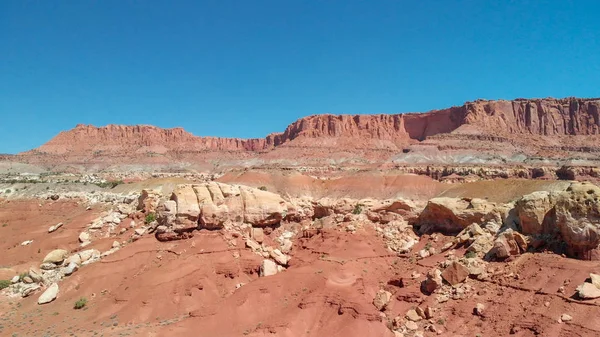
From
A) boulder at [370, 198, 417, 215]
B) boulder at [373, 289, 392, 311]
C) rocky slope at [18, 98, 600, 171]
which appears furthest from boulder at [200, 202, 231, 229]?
rocky slope at [18, 98, 600, 171]

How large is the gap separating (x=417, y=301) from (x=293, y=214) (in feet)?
30.9

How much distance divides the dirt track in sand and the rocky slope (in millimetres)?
99856

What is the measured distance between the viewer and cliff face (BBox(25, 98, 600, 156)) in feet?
439

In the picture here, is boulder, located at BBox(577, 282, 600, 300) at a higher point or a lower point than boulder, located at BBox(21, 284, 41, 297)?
higher

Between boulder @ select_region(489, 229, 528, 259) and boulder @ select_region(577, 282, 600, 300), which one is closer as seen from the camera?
boulder @ select_region(577, 282, 600, 300)

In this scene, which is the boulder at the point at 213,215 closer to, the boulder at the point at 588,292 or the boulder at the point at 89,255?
the boulder at the point at 89,255

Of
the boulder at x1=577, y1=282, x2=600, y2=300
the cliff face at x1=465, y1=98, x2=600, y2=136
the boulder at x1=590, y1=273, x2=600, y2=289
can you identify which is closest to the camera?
the boulder at x1=577, y1=282, x2=600, y2=300

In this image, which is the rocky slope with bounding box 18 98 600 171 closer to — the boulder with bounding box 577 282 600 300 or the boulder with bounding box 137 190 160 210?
the boulder with bounding box 137 190 160 210

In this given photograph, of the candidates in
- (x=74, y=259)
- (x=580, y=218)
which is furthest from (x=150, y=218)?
(x=580, y=218)

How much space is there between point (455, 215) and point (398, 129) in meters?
158

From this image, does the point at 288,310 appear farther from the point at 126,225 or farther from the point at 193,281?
the point at 126,225

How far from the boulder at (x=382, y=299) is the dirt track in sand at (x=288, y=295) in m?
0.20

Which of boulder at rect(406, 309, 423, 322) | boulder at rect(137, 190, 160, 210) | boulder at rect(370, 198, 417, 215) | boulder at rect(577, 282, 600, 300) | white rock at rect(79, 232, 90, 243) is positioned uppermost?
boulder at rect(137, 190, 160, 210)

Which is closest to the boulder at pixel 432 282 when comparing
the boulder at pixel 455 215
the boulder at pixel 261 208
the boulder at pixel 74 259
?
the boulder at pixel 455 215
